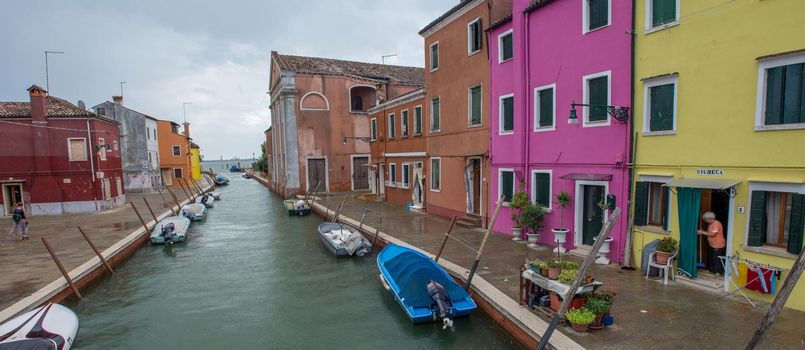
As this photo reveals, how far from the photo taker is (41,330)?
8125 mm

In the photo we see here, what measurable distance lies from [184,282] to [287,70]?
71.7 ft

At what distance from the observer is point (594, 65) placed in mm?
10773

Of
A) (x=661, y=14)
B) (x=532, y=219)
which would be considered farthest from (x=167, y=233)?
(x=661, y=14)

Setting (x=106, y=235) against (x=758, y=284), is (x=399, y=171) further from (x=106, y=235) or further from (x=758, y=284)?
(x=758, y=284)

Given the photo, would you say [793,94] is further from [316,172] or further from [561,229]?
[316,172]

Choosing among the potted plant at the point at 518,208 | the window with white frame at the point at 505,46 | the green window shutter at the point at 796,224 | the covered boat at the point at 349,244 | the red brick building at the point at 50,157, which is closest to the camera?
the green window shutter at the point at 796,224

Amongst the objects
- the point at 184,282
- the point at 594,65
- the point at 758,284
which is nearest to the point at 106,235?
the point at 184,282

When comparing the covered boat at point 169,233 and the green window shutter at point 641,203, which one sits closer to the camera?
the green window shutter at point 641,203

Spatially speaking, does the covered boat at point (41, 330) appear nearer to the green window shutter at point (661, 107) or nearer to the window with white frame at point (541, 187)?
the window with white frame at point (541, 187)

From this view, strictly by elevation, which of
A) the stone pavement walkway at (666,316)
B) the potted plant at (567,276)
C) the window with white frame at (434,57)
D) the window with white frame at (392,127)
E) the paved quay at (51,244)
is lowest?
the paved quay at (51,244)

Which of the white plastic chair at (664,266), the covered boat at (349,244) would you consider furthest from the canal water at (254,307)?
the white plastic chair at (664,266)

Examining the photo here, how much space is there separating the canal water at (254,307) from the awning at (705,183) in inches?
190

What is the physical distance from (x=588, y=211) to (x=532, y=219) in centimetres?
168

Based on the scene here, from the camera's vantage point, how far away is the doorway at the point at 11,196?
23.1 meters
